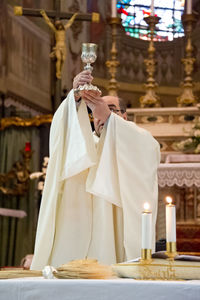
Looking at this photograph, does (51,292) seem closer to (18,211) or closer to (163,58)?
(18,211)

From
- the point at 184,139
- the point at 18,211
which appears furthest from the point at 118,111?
the point at 18,211

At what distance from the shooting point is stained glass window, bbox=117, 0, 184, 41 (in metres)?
12.5

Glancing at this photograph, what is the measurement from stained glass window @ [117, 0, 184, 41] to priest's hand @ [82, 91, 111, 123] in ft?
27.8

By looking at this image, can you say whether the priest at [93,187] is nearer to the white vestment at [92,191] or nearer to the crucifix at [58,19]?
the white vestment at [92,191]

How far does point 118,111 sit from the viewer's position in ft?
15.0

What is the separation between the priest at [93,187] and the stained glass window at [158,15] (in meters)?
8.46

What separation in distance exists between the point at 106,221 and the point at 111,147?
1.45ft

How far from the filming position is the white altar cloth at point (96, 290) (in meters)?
2.09

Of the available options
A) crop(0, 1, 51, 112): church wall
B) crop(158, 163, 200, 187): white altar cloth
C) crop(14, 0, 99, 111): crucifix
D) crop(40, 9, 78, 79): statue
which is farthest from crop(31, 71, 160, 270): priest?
crop(0, 1, 51, 112): church wall

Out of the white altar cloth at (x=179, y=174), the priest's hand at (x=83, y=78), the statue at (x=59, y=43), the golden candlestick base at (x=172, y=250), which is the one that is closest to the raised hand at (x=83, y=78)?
the priest's hand at (x=83, y=78)

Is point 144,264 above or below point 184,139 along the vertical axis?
below

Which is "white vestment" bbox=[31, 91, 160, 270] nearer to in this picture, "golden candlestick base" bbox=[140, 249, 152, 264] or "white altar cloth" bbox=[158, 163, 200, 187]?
"golden candlestick base" bbox=[140, 249, 152, 264]

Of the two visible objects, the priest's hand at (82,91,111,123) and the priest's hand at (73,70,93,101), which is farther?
the priest's hand at (82,91,111,123)

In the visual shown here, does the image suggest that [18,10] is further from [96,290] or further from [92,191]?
[96,290]
